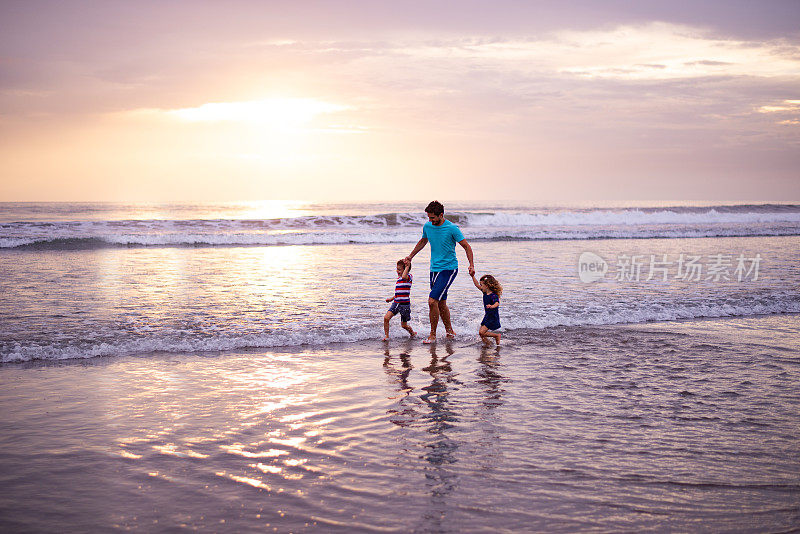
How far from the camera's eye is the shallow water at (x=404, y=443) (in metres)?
3.71

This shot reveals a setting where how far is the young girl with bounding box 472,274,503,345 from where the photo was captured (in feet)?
29.3

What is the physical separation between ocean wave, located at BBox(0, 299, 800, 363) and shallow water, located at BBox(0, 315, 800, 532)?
1.69ft

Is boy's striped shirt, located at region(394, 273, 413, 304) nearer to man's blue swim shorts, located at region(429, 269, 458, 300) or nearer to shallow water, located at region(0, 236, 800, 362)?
man's blue swim shorts, located at region(429, 269, 458, 300)

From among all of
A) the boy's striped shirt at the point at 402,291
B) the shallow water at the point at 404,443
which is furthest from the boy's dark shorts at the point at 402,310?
the shallow water at the point at 404,443

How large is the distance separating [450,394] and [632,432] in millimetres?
1913

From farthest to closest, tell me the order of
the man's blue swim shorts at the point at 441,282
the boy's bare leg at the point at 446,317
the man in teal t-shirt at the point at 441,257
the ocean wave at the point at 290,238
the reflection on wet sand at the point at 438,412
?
1. the ocean wave at the point at 290,238
2. the boy's bare leg at the point at 446,317
3. the man's blue swim shorts at the point at 441,282
4. the man in teal t-shirt at the point at 441,257
5. the reflection on wet sand at the point at 438,412

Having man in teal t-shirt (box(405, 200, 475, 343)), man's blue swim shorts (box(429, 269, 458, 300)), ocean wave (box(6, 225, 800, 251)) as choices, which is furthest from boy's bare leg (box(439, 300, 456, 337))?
ocean wave (box(6, 225, 800, 251))

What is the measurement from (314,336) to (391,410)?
379cm

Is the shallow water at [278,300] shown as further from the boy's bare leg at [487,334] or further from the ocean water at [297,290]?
the boy's bare leg at [487,334]

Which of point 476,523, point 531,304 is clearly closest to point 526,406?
point 476,523

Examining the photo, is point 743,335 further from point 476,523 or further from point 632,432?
point 476,523

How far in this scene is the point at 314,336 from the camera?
9305 millimetres

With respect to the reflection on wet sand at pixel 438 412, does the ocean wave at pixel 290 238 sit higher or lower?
higher

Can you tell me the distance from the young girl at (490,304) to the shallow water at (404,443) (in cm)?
101
